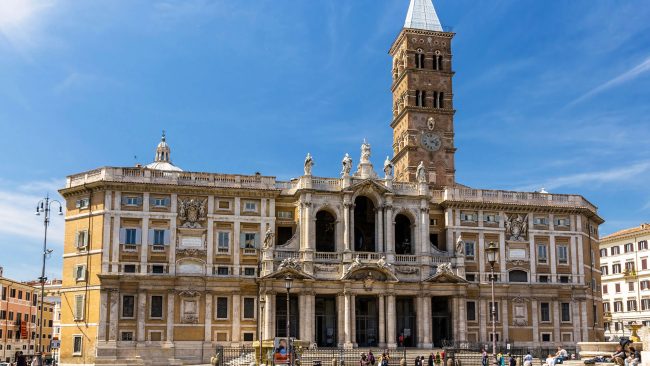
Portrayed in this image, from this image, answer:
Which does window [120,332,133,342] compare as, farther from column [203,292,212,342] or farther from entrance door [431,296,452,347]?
entrance door [431,296,452,347]

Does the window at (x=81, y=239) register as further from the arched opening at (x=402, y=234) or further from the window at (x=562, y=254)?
the window at (x=562, y=254)

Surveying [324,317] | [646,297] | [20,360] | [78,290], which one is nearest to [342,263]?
[324,317]

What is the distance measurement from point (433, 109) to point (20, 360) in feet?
180

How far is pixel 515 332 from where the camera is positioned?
7225 cm

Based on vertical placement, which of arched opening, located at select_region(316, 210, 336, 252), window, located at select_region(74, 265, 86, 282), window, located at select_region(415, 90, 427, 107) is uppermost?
window, located at select_region(415, 90, 427, 107)

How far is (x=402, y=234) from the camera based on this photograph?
75.2 meters

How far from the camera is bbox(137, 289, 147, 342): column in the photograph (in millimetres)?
64188

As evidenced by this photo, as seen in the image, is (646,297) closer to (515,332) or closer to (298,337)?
(515,332)

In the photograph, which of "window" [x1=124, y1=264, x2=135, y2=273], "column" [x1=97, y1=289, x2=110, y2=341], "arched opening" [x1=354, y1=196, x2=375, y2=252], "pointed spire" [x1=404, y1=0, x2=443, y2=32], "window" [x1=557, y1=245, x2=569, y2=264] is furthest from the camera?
"pointed spire" [x1=404, y1=0, x2=443, y2=32]

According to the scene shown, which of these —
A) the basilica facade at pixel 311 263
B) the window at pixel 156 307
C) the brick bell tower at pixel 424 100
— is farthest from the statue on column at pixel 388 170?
the window at pixel 156 307

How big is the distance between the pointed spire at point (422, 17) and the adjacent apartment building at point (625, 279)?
3451 cm

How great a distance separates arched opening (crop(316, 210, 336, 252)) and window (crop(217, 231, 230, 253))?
29.5 ft

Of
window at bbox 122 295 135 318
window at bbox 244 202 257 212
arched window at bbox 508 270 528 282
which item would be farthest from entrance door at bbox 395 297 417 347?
window at bbox 122 295 135 318

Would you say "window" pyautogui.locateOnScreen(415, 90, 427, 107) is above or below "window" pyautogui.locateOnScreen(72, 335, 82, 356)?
above
